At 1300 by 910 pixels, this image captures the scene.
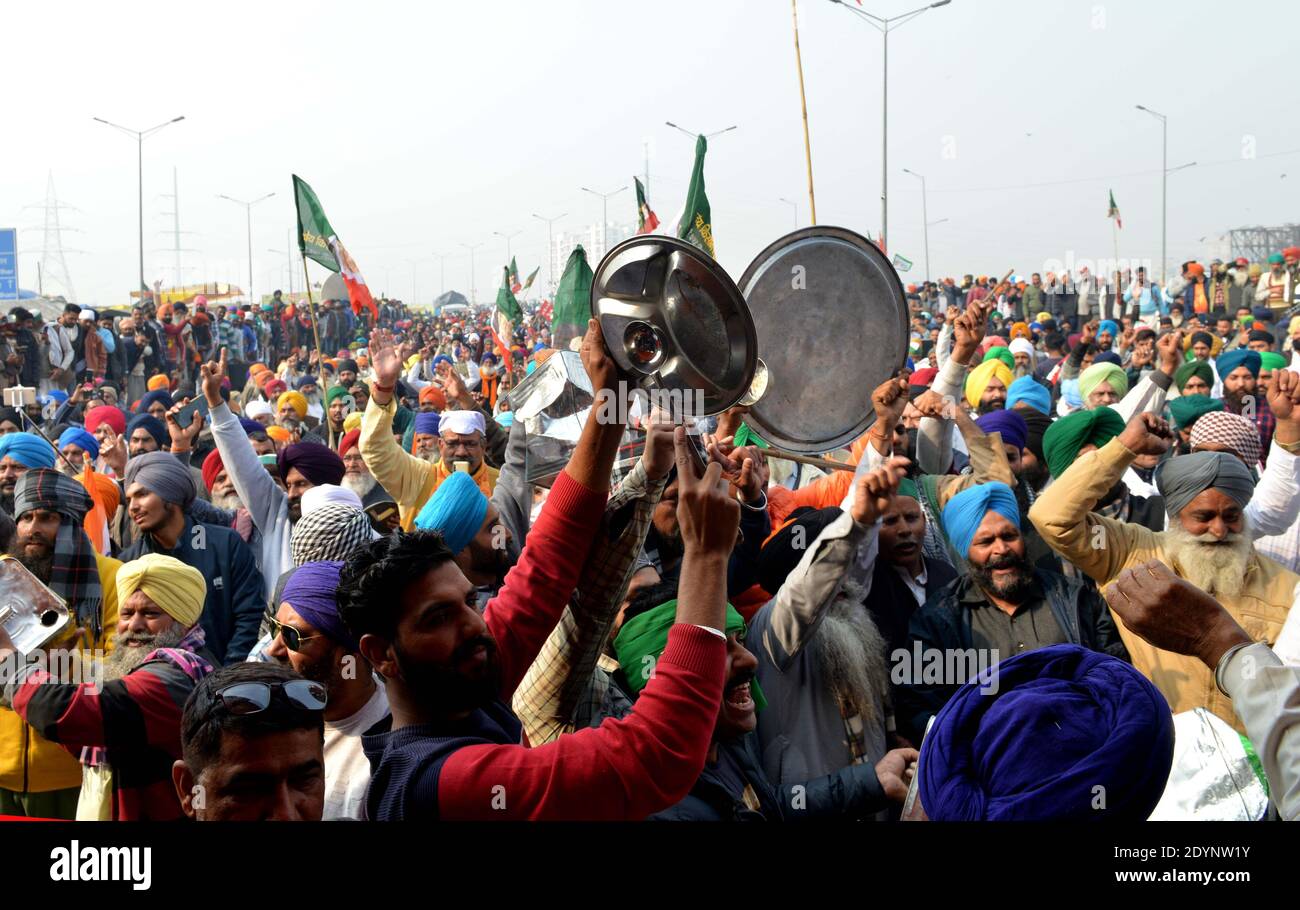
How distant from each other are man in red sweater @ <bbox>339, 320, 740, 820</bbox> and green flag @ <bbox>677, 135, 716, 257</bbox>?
15.9ft

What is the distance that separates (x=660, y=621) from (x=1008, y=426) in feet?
12.0

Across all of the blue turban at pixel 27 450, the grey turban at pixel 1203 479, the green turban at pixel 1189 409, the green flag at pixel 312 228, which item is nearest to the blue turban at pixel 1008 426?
the green turban at pixel 1189 409

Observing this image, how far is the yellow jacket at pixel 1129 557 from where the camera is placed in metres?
3.76

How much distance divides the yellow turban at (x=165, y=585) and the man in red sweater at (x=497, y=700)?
1595 mm

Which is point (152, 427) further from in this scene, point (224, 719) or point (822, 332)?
point (224, 719)

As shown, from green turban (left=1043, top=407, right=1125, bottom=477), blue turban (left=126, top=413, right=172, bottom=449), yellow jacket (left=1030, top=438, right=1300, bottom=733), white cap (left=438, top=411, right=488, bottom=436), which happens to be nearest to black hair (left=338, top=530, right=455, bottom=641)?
yellow jacket (left=1030, top=438, right=1300, bottom=733)

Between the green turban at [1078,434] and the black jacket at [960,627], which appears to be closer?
the black jacket at [960,627]

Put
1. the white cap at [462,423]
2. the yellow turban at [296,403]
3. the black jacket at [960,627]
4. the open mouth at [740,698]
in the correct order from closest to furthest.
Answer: the open mouth at [740,698] → the black jacket at [960,627] → the white cap at [462,423] → the yellow turban at [296,403]

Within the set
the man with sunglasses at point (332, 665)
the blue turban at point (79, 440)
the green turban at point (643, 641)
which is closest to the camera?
the man with sunglasses at point (332, 665)

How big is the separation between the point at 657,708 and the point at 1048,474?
4.79 metres

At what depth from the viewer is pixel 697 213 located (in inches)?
295

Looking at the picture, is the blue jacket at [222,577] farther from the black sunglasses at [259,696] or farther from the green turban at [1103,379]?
the green turban at [1103,379]
